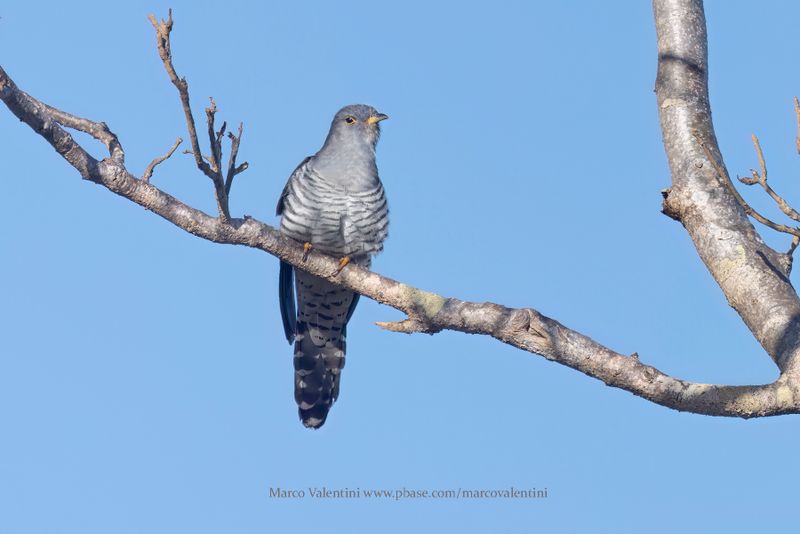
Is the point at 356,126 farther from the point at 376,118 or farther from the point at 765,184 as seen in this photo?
the point at 765,184

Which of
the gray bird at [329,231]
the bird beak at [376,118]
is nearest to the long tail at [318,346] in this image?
the gray bird at [329,231]

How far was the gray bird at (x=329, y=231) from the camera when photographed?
19.5 feet

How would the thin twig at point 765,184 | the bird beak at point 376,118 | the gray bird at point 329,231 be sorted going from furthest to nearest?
the bird beak at point 376,118 → the gray bird at point 329,231 → the thin twig at point 765,184

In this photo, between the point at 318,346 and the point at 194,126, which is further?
the point at 318,346

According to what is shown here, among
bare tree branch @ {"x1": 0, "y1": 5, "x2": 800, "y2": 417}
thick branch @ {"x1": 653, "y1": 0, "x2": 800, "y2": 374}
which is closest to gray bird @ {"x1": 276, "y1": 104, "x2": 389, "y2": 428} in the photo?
bare tree branch @ {"x1": 0, "y1": 5, "x2": 800, "y2": 417}

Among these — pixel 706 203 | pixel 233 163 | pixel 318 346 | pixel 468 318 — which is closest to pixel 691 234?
pixel 706 203

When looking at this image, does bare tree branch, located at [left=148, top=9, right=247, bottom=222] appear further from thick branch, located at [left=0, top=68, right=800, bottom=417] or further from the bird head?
the bird head

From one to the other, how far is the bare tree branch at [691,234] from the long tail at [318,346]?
5.41 ft

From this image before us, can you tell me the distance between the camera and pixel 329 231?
5859 millimetres

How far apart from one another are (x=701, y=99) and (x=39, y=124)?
3.05m

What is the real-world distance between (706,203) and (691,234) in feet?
0.50

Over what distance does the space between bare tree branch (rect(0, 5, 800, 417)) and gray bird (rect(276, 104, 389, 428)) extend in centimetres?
101

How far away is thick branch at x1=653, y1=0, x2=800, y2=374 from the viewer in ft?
12.5

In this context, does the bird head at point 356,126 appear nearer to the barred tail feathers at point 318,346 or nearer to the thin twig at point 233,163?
the barred tail feathers at point 318,346
